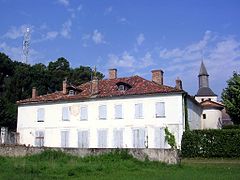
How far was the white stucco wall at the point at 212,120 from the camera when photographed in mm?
49325

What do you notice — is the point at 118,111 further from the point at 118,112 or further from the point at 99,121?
the point at 99,121

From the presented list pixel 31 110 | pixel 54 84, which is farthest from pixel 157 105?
pixel 54 84

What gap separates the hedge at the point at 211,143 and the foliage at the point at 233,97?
12043 mm

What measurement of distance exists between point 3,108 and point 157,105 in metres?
28.1

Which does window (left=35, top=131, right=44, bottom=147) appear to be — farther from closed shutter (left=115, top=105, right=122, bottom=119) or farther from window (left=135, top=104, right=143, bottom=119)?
window (left=135, top=104, right=143, bottom=119)

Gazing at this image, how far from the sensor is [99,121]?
36719 millimetres

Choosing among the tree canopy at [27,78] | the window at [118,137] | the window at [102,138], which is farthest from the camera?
the tree canopy at [27,78]

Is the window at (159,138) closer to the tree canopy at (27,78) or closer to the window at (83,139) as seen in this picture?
the window at (83,139)

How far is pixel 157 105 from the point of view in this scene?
34094 mm

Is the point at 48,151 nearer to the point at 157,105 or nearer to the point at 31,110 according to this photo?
the point at 157,105

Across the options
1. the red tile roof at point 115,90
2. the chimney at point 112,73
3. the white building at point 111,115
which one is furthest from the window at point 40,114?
the chimney at point 112,73

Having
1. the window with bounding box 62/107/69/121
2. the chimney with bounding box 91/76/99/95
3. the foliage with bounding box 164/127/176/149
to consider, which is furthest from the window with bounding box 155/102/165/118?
the window with bounding box 62/107/69/121

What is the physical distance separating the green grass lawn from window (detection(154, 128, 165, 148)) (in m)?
10.6

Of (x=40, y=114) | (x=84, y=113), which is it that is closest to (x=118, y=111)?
(x=84, y=113)
